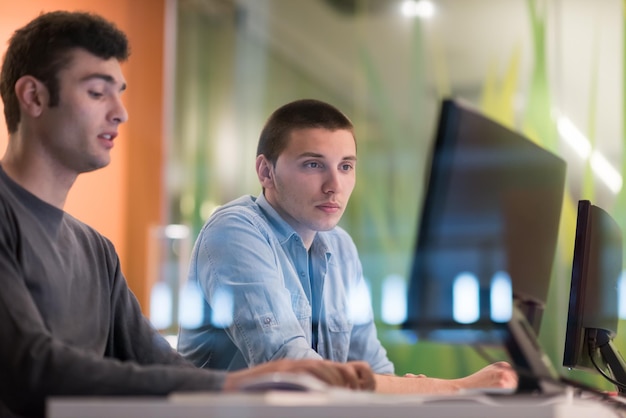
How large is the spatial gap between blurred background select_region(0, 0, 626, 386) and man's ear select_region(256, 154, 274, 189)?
59.6 inches

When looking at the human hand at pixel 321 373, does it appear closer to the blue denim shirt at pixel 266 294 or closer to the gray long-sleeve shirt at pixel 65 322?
the gray long-sleeve shirt at pixel 65 322

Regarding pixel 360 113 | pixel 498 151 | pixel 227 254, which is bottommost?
pixel 227 254

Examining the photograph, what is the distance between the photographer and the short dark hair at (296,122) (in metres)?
1.90

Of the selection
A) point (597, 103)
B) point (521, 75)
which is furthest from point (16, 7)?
point (597, 103)

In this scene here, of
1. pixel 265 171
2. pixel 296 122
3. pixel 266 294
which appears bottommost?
pixel 266 294

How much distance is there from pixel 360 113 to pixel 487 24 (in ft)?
2.25

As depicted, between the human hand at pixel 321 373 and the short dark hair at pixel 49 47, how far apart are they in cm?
56

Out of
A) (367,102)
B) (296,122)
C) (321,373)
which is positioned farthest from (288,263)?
(367,102)

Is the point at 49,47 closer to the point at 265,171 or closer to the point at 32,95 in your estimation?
the point at 32,95

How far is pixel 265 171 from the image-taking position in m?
1.96

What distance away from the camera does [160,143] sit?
3.90 m

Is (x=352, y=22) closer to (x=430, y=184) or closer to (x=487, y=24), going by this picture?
(x=487, y=24)

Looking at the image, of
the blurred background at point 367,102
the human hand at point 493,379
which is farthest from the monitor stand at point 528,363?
the blurred background at point 367,102

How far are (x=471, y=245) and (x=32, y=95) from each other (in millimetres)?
→ 731
